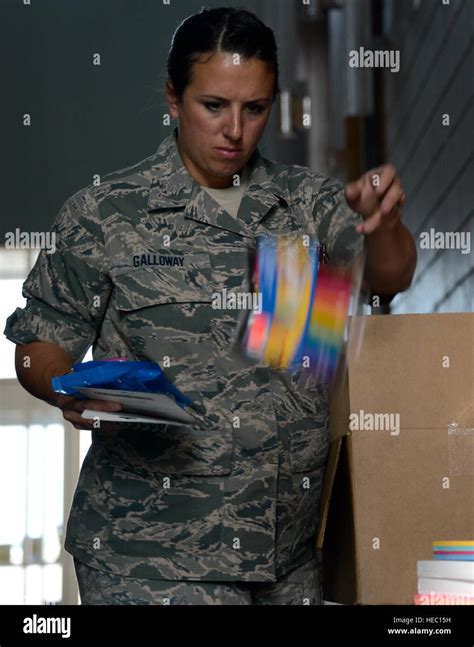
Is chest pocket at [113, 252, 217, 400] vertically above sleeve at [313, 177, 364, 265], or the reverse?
sleeve at [313, 177, 364, 265]

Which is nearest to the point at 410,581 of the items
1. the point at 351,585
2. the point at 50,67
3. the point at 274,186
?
the point at 351,585

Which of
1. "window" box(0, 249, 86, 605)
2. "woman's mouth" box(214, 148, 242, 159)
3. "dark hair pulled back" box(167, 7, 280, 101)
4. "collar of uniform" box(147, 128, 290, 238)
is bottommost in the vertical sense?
"window" box(0, 249, 86, 605)

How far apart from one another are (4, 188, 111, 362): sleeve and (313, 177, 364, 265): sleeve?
377 mm

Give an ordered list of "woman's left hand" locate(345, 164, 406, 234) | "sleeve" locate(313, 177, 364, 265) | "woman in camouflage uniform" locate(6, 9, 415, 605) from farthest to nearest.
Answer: "sleeve" locate(313, 177, 364, 265), "woman in camouflage uniform" locate(6, 9, 415, 605), "woman's left hand" locate(345, 164, 406, 234)

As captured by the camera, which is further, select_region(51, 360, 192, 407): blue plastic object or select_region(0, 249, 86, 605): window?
select_region(0, 249, 86, 605): window

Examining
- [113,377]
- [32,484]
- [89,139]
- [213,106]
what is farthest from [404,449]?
[32,484]

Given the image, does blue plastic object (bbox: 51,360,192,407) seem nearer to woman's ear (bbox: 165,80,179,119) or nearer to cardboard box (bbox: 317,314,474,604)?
cardboard box (bbox: 317,314,474,604)

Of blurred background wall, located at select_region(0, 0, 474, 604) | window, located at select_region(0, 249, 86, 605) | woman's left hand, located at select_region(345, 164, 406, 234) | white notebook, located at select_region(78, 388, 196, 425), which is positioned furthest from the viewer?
window, located at select_region(0, 249, 86, 605)

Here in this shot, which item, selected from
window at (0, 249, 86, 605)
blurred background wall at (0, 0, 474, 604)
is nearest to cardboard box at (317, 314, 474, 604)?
blurred background wall at (0, 0, 474, 604)

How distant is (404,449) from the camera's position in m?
1.71

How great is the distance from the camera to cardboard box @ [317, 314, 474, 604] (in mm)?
1691

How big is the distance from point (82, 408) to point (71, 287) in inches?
11.0

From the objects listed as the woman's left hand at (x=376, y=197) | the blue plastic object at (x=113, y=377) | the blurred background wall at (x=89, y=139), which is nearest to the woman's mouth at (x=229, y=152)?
the woman's left hand at (x=376, y=197)

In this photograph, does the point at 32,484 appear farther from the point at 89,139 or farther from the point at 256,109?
the point at 256,109
